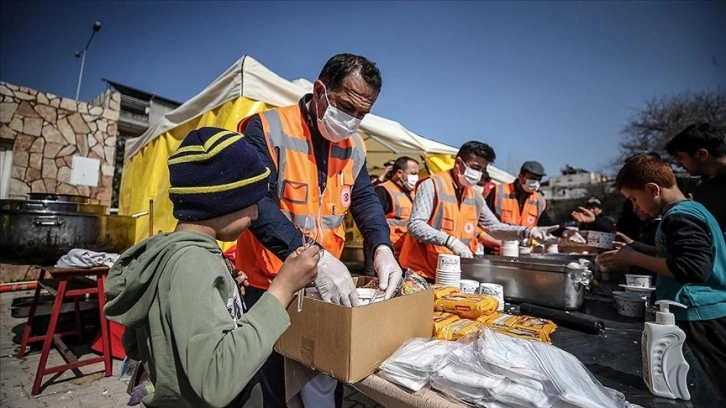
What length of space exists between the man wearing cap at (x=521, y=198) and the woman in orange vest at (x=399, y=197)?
1.21 m

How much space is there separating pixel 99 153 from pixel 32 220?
5.55 metres

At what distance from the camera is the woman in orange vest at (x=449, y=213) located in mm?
2836

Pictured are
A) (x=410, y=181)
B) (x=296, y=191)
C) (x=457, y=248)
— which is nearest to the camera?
(x=296, y=191)

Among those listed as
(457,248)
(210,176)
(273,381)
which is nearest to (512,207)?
(457,248)

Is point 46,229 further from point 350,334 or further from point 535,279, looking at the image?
point 535,279

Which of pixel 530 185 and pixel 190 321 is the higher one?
pixel 530 185

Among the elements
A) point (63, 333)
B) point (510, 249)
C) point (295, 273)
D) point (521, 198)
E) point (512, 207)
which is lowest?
point (63, 333)

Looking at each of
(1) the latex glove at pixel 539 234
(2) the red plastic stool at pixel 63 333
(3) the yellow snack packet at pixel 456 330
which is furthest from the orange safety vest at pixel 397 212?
(2) the red plastic stool at pixel 63 333

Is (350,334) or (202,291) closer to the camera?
(202,291)

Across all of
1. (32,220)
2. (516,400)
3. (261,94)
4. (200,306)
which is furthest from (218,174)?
(32,220)

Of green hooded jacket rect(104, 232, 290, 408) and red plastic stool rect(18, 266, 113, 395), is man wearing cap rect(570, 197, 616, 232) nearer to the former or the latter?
green hooded jacket rect(104, 232, 290, 408)

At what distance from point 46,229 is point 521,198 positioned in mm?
5613

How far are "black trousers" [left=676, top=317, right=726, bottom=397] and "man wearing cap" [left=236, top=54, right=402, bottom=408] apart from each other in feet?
4.89

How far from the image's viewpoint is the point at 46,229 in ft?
10.6
